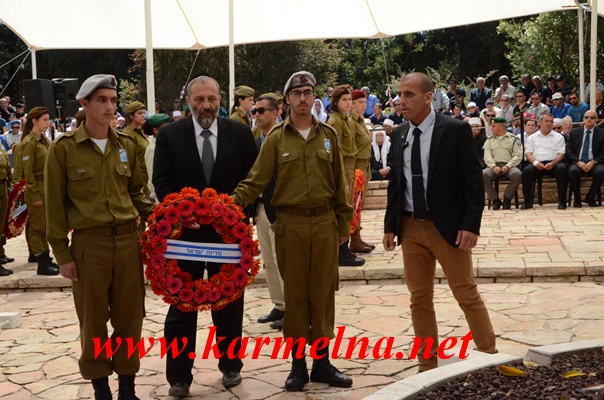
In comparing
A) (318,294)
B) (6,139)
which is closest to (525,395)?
(318,294)

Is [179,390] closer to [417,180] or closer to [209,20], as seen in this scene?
[417,180]

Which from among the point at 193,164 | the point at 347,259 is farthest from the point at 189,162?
the point at 347,259

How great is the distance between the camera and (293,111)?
610cm

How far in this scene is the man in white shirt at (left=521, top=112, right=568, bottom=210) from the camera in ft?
51.2

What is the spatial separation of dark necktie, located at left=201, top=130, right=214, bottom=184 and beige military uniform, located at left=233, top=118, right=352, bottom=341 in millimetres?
232

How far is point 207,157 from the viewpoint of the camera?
19.5 feet

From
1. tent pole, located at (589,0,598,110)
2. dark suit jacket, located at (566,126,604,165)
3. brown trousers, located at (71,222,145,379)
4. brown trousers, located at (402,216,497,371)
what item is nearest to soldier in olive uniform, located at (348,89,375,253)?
brown trousers, located at (402,216,497,371)

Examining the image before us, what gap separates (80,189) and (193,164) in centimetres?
83

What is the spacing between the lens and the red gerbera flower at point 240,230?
5.72 m

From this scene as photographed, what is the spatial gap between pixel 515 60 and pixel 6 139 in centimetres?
1688

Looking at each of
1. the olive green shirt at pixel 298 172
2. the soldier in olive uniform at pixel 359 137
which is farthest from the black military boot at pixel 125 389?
the soldier in olive uniform at pixel 359 137

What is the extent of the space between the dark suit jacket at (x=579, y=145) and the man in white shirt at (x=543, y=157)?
0.12 metres

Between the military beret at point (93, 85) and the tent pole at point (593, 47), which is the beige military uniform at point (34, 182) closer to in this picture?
the military beret at point (93, 85)

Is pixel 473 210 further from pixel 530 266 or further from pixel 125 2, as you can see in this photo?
pixel 125 2
